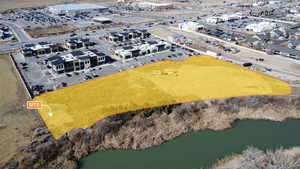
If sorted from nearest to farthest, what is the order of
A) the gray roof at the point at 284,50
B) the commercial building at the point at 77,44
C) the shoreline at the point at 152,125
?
the shoreline at the point at 152,125 → the gray roof at the point at 284,50 → the commercial building at the point at 77,44

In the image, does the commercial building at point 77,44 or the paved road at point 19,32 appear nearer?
the commercial building at point 77,44

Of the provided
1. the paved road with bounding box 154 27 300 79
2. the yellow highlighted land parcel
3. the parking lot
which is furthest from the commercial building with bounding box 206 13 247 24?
the yellow highlighted land parcel

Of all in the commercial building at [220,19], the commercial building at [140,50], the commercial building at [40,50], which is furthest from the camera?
the commercial building at [220,19]

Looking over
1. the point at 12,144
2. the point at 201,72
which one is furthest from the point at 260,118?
the point at 12,144

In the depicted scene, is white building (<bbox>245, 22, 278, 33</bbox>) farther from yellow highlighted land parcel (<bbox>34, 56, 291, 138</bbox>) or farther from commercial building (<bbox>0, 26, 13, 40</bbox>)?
commercial building (<bbox>0, 26, 13, 40</bbox>)

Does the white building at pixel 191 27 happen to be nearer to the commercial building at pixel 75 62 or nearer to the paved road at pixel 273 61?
the paved road at pixel 273 61

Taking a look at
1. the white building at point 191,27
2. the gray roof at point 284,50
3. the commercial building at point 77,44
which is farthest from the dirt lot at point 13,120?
the gray roof at point 284,50
